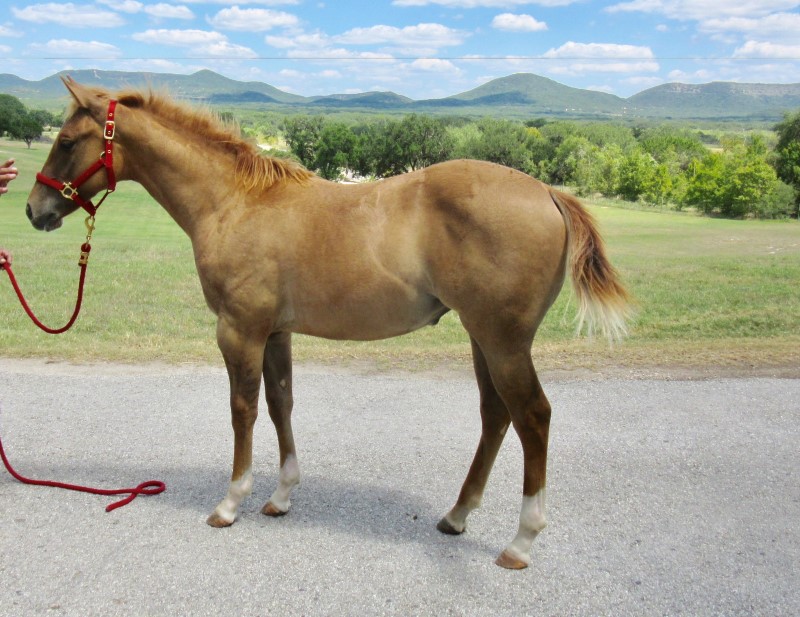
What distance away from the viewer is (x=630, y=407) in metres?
5.67

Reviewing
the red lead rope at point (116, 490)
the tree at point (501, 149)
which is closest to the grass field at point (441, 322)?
the red lead rope at point (116, 490)

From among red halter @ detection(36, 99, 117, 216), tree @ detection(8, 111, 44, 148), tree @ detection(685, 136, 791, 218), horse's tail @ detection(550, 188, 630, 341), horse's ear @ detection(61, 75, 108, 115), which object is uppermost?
horse's ear @ detection(61, 75, 108, 115)

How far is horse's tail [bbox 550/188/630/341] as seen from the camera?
337 centimetres

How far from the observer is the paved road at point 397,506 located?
3258 millimetres

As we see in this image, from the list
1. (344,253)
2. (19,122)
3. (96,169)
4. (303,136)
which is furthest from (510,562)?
(303,136)

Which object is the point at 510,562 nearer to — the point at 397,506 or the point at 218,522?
the point at 397,506

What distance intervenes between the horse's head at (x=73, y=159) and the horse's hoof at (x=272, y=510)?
2.06m

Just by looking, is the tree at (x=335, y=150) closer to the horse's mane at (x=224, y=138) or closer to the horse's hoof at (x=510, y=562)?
the horse's mane at (x=224, y=138)

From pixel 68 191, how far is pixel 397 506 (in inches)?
103

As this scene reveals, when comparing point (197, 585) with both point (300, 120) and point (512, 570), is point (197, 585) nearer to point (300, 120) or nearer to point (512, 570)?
point (512, 570)

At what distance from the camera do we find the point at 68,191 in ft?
12.4

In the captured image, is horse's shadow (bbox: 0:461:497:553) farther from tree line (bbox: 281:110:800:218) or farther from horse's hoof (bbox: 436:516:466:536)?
tree line (bbox: 281:110:800:218)

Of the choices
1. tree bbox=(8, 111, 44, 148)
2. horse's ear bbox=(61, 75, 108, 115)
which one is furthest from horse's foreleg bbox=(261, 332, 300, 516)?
tree bbox=(8, 111, 44, 148)

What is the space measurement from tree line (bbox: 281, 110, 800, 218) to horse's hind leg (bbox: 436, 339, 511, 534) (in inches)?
1148
